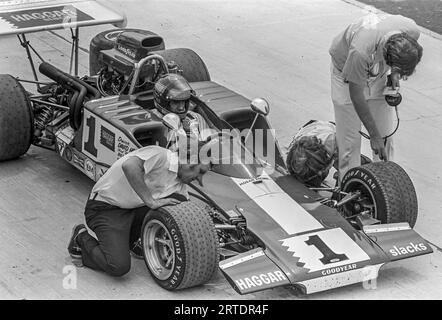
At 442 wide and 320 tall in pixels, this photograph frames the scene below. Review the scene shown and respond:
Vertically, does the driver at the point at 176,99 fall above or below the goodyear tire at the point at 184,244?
above

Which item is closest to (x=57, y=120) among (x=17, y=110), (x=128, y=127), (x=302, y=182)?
(x=17, y=110)

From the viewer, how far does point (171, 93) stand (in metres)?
8.80

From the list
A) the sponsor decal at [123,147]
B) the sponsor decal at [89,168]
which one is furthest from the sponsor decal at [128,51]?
the sponsor decal at [123,147]

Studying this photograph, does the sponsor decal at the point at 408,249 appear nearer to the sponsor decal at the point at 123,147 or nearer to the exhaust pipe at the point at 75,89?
the sponsor decal at the point at 123,147

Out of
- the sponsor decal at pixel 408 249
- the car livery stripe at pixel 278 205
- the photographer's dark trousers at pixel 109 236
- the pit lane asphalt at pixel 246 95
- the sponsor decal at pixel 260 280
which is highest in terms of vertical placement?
the car livery stripe at pixel 278 205

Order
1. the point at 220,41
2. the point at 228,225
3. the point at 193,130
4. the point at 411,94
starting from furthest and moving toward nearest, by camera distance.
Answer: the point at 220,41 → the point at 411,94 → the point at 193,130 → the point at 228,225

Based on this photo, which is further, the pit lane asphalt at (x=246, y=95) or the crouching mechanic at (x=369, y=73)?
the crouching mechanic at (x=369, y=73)

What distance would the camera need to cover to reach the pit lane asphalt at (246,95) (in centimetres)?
821

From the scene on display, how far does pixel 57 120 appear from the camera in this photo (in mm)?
10242

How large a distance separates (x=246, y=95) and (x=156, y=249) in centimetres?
430

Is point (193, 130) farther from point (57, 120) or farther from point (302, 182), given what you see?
point (57, 120)

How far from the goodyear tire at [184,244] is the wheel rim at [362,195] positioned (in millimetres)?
1452

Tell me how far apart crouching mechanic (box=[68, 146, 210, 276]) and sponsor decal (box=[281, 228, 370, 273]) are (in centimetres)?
87
